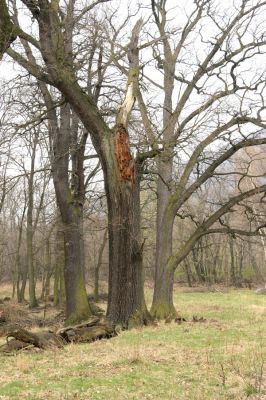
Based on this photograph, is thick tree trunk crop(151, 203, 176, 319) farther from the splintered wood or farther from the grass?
the grass

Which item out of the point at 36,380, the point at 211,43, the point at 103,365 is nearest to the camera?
the point at 36,380

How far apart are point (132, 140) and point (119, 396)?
8.78 metres

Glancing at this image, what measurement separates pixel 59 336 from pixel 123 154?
4.35m

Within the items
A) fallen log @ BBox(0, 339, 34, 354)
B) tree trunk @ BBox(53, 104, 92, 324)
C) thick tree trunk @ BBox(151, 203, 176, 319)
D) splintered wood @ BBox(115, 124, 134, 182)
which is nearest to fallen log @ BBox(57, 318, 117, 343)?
fallen log @ BBox(0, 339, 34, 354)

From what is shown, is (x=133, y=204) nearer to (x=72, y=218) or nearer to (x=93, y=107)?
(x=93, y=107)

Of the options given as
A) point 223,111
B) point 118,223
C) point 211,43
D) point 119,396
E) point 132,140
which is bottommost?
point 119,396

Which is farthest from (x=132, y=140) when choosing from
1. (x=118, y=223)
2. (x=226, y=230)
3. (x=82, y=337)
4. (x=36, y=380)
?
(x=36, y=380)

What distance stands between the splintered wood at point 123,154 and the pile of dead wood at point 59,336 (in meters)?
3.46

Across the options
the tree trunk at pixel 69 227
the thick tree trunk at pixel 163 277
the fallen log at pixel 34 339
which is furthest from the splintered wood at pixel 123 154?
the tree trunk at pixel 69 227

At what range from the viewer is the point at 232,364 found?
6.45 m

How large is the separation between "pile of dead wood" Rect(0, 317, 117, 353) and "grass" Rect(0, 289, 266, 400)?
0.43 m

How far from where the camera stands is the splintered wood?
1146 centimetres

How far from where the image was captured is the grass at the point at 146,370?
17.8 feet

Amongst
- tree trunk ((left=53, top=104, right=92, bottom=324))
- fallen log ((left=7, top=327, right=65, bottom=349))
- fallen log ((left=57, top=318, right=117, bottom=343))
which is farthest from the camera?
tree trunk ((left=53, top=104, right=92, bottom=324))
